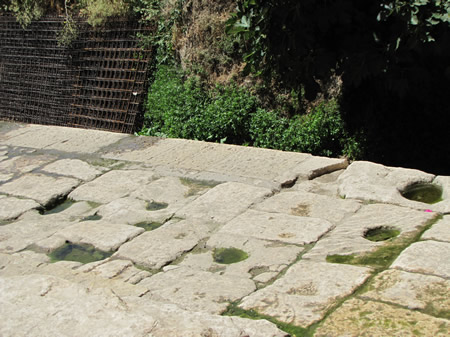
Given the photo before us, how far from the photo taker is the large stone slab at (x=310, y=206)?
3631mm

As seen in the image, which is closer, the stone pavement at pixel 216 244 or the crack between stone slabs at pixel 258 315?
the stone pavement at pixel 216 244

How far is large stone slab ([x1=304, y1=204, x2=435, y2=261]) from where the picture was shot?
3.10 m

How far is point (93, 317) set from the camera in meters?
2.02

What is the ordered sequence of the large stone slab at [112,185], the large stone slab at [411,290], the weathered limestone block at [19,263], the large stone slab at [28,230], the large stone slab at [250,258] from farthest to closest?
the large stone slab at [112,185]
the large stone slab at [28,230]
the weathered limestone block at [19,263]
the large stone slab at [250,258]
the large stone slab at [411,290]

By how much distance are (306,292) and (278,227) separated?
0.84 m

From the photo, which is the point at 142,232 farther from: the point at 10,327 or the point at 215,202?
the point at 10,327

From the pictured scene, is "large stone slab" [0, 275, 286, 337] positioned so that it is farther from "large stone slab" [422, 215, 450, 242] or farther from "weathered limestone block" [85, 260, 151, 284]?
"large stone slab" [422, 215, 450, 242]

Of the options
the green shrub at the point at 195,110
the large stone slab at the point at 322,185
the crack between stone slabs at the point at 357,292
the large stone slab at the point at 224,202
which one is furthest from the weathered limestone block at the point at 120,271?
the green shrub at the point at 195,110

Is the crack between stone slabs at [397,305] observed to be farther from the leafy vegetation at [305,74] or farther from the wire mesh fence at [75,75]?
the wire mesh fence at [75,75]

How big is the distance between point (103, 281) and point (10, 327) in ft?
2.81

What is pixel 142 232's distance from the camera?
3.61 metres

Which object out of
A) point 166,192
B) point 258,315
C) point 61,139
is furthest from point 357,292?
point 61,139

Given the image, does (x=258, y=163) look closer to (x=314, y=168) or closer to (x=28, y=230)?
(x=314, y=168)

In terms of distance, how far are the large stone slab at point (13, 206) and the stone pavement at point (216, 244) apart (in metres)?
0.01
